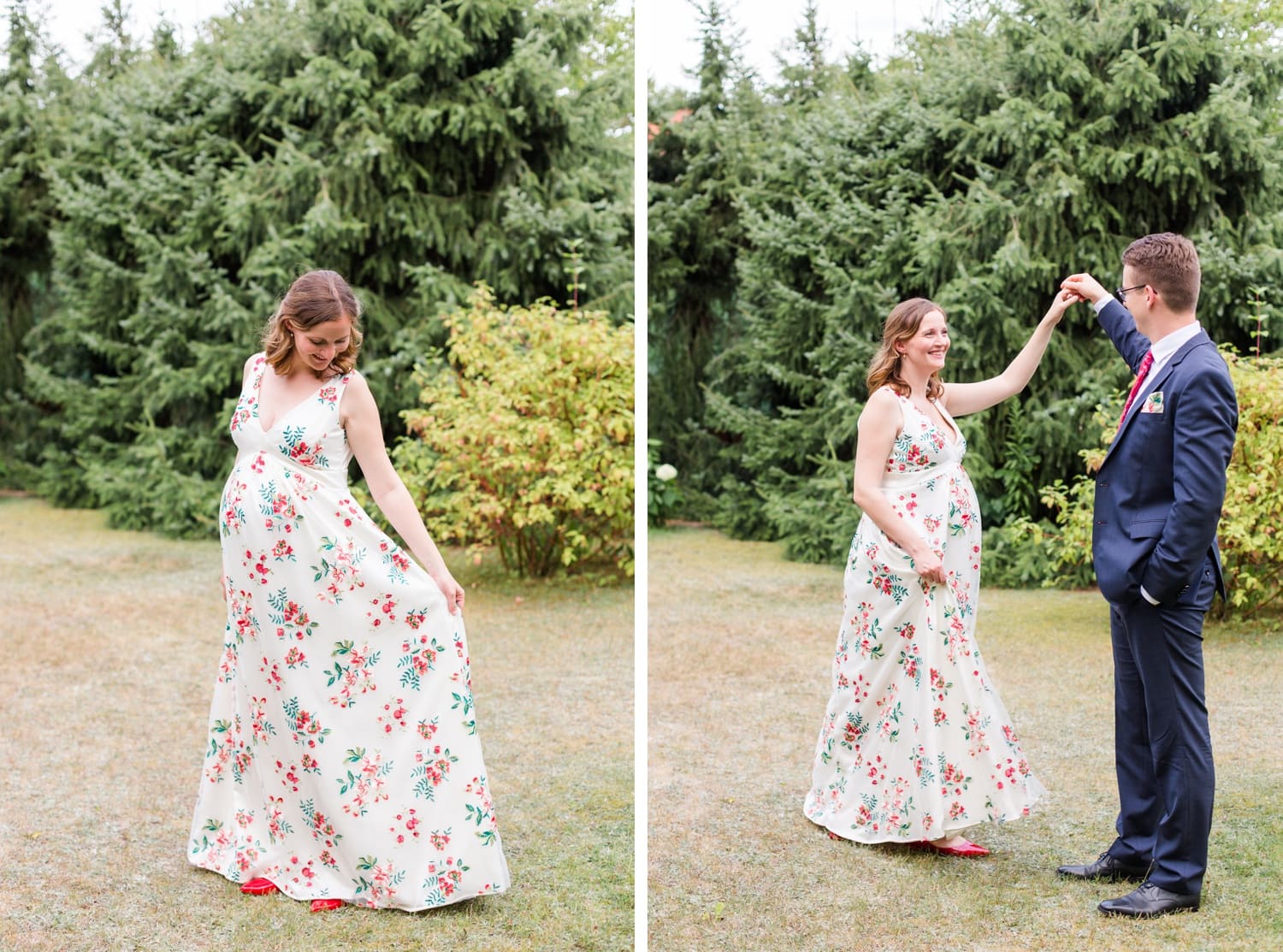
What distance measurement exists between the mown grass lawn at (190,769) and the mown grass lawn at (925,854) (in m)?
0.22

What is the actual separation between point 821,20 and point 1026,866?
686 cm

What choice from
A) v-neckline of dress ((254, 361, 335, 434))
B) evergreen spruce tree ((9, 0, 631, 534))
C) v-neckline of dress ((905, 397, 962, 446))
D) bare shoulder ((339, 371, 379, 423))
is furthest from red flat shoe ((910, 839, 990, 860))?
evergreen spruce tree ((9, 0, 631, 534))

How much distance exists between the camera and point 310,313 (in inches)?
112

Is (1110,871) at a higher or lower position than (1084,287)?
lower

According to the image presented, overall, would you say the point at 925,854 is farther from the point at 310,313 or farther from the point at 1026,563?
→ the point at 1026,563

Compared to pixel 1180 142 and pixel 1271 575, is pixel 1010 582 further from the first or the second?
pixel 1180 142

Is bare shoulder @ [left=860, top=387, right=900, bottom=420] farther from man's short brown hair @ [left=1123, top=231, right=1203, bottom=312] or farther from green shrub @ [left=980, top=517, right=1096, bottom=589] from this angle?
green shrub @ [left=980, top=517, right=1096, bottom=589]

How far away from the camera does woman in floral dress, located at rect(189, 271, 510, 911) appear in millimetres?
2934

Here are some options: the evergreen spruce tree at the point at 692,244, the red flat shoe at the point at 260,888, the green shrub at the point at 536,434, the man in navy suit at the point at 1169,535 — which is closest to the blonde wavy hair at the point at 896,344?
the man in navy suit at the point at 1169,535

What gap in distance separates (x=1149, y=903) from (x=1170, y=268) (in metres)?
1.45

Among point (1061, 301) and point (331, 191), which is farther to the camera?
point (331, 191)

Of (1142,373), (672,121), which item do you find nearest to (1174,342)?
(1142,373)

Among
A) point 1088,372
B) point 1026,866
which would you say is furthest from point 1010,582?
point 1026,866

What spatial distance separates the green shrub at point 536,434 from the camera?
6.88 metres
